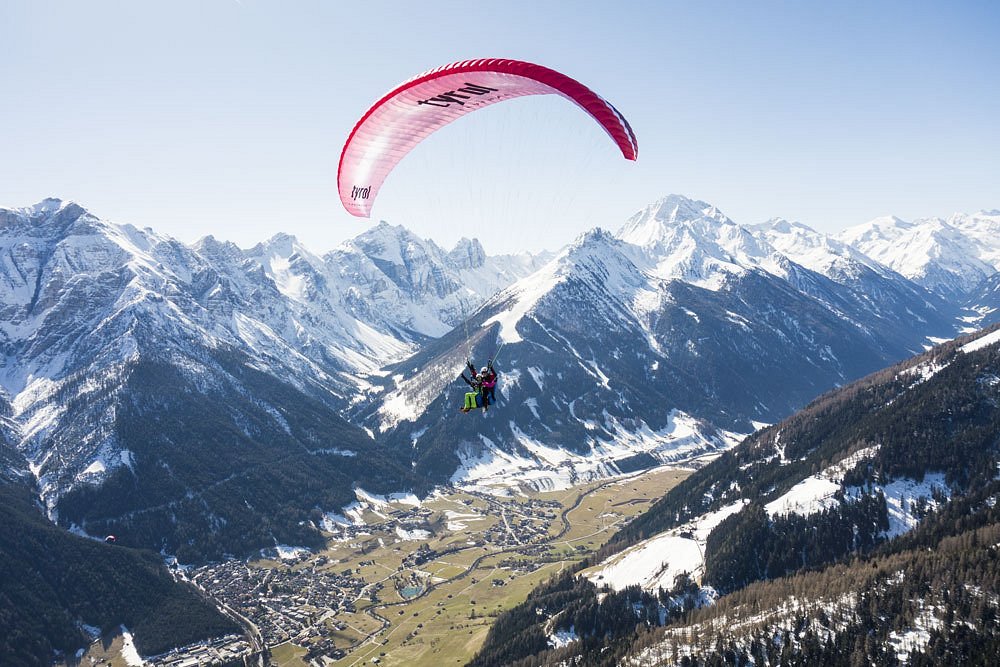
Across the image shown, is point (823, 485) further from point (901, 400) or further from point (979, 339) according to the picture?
point (979, 339)

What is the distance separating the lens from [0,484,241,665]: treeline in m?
134

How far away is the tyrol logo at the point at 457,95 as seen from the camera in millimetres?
44688

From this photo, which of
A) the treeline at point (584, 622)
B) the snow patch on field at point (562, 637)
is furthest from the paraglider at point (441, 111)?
the snow patch on field at point (562, 637)

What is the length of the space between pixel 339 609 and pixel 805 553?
102 meters

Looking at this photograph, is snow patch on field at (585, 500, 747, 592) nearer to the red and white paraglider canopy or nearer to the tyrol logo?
the red and white paraglider canopy

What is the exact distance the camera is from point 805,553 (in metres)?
120

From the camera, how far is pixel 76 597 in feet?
485

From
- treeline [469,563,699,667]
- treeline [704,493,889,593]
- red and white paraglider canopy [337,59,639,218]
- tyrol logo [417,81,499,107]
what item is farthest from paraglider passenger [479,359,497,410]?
treeline [704,493,889,593]

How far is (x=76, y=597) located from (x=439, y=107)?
158 metres

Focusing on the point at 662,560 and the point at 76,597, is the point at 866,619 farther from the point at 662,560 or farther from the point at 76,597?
the point at 76,597

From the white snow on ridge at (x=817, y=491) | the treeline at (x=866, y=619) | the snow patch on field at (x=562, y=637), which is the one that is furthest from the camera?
the white snow on ridge at (x=817, y=491)

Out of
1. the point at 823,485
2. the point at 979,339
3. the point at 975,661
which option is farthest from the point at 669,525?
the point at 979,339

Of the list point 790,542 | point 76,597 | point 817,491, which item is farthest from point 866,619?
point 76,597

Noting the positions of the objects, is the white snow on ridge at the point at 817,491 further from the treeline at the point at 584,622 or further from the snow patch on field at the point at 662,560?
the treeline at the point at 584,622
